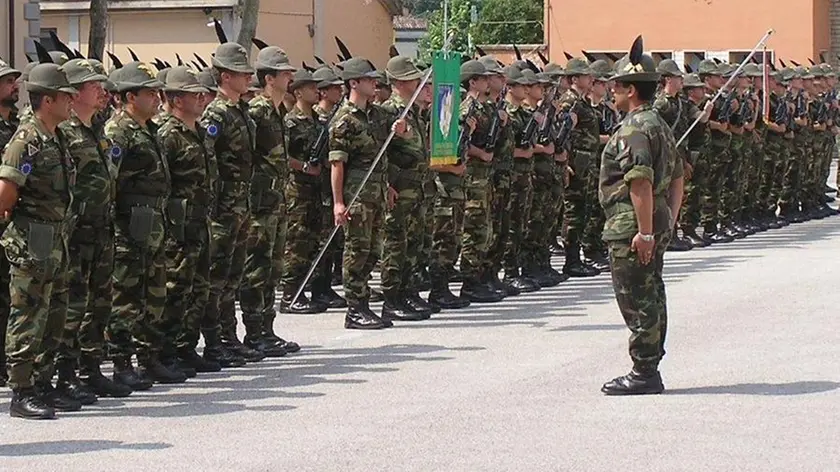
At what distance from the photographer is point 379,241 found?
12.6 metres

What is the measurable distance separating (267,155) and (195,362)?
1.57 m

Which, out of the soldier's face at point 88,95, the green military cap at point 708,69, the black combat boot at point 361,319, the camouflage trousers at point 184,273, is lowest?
the black combat boot at point 361,319

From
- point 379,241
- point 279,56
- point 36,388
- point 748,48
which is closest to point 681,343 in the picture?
point 379,241

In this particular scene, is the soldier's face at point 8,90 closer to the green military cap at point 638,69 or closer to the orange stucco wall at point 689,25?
the green military cap at point 638,69

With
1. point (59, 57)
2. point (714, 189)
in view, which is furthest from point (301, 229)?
point (714, 189)

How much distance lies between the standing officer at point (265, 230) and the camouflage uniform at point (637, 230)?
8.65 feet

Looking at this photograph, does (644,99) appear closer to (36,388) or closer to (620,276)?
(620,276)

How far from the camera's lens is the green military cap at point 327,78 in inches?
542

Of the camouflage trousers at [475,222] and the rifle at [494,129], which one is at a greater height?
the rifle at [494,129]

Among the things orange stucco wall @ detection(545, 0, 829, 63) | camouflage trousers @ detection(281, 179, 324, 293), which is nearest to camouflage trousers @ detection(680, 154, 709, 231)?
camouflage trousers @ detection(281, 179, 324, 293)

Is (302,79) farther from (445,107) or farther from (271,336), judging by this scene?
(271,336)

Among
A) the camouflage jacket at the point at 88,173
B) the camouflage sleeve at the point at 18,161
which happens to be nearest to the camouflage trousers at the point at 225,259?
the camouflage jacket at the point at 88,173

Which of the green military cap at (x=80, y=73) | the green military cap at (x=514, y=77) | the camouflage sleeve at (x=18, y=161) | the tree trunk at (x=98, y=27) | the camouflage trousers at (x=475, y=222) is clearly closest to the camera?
the camouflage sleeve at (x=18, y=161)

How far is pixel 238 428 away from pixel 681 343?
4.05 meters
